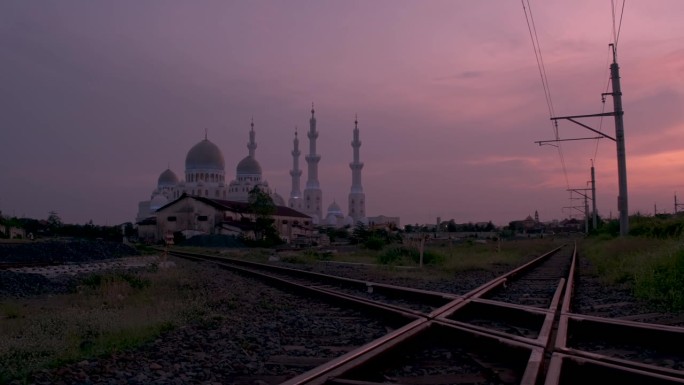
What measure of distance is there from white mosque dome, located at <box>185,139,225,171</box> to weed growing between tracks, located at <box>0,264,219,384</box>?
327 feet

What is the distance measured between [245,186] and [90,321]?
10966cm

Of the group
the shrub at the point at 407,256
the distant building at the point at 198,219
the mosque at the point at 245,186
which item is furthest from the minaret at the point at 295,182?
the shrub at the point at 407,256

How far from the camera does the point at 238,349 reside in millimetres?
7109

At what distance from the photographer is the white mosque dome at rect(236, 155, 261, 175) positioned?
4781 inches

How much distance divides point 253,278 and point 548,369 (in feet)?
50.4

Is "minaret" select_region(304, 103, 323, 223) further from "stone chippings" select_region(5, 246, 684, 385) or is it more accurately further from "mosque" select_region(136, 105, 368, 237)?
"stone chippings" select_region(5, 246, 684, 385)

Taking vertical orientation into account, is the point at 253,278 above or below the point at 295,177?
below

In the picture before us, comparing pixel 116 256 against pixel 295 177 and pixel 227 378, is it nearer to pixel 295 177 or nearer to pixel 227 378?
pixel 227 378

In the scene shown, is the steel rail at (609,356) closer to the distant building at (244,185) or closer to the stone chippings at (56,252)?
the stone chippings at (56,252)

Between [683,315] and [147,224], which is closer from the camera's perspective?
[683,315]

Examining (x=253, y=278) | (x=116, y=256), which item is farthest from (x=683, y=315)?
(x=116, y=256)

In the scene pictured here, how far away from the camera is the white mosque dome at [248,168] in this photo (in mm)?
121438

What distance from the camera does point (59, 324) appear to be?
9.22m

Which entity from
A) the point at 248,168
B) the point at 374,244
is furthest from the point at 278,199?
the point at 374,244
